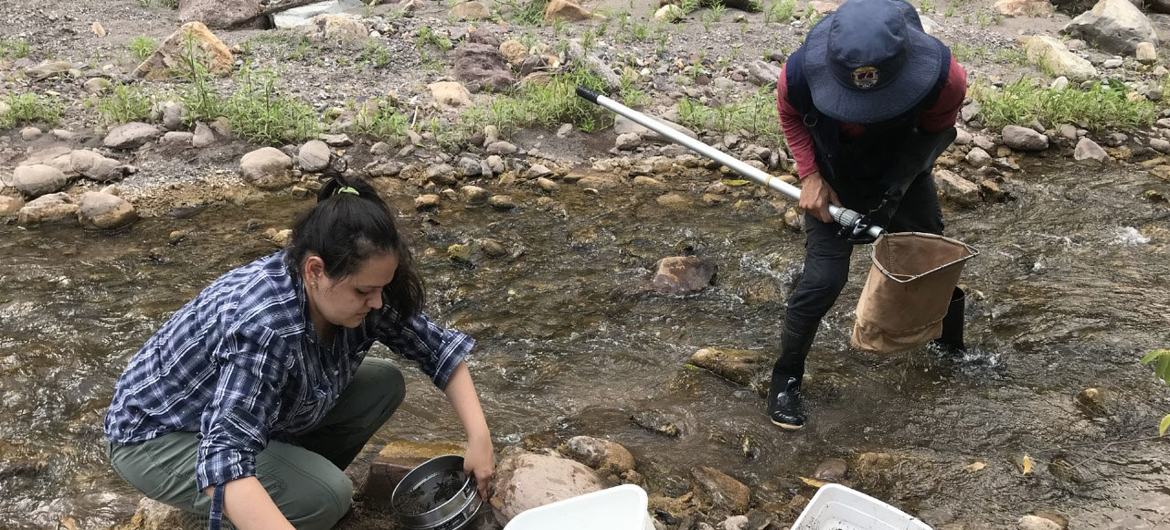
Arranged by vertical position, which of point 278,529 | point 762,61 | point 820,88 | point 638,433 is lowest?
point 762,61

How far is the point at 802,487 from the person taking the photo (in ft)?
9.55

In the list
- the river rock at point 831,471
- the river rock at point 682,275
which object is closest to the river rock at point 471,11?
the river rock at point 682,275

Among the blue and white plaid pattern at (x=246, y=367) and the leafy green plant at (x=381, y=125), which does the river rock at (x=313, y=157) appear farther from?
the blue and white plaid pattern at (x=246, y=367)

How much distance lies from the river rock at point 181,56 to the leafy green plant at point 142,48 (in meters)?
0.24

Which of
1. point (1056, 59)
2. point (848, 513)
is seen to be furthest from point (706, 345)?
point (1056, 59)

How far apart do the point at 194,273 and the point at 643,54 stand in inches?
168

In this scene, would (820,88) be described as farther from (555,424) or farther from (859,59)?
(555,424)

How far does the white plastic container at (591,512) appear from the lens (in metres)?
2.24

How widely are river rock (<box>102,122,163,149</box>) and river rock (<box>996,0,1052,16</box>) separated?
7.97 metres

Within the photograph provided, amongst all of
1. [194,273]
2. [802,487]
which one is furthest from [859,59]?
[194,273]

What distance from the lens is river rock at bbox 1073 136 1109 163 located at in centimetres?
589

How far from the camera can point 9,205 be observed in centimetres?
515

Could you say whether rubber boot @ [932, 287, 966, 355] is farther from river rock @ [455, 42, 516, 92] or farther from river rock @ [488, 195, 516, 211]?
river rock @ [455, 42, 516, 92]

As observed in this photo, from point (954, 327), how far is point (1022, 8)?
6845mm
